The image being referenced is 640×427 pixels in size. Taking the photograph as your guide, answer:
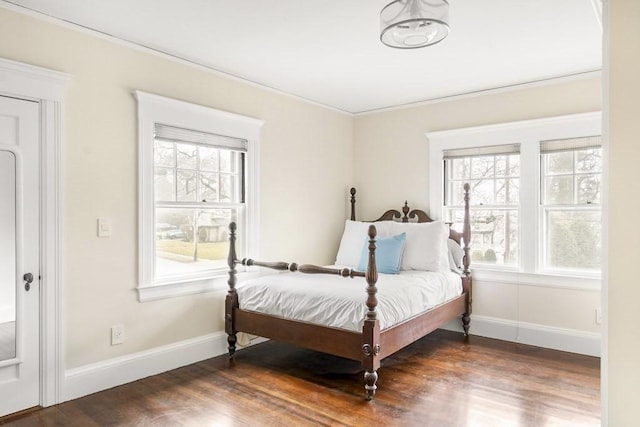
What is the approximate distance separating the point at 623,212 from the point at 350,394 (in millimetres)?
2021

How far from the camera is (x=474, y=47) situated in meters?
3.23

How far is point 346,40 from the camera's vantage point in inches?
123

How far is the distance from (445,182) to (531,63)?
4.96ft

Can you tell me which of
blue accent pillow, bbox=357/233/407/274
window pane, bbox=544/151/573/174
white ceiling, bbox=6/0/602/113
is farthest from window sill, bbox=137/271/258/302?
window pane, bbox=544/151/573/174

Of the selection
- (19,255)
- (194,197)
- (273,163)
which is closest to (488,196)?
(273,163)

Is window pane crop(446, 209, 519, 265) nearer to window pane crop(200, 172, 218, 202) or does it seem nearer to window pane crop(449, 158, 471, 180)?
window pane crop(449, 158, 471, 180)

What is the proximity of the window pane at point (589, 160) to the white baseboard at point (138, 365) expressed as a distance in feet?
11.7

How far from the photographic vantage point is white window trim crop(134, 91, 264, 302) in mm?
3242

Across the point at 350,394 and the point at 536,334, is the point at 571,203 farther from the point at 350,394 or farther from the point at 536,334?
the point at 350,394

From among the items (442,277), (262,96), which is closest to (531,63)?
(442,277)

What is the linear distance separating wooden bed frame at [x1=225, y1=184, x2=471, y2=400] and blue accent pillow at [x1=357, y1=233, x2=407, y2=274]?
547 millimetres

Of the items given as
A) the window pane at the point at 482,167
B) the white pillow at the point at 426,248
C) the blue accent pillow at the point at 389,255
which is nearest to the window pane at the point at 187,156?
the blue accent pillow at the point at 389,255

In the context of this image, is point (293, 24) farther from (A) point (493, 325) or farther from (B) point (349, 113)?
(A) point (493, 325)

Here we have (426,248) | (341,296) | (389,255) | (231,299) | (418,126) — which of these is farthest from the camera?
(418,126)
